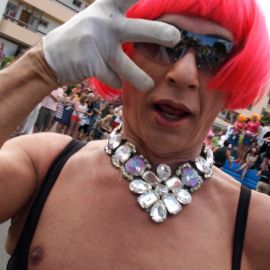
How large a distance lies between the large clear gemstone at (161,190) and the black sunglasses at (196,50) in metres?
0.38

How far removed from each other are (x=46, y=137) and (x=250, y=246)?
0.71 m

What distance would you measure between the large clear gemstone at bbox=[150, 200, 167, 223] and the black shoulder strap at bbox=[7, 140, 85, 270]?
12.2 inches

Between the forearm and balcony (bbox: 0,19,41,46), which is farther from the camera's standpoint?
balcony (bbox: 0,19,41,46)

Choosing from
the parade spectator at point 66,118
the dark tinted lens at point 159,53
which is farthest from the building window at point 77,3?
the dark tinted lens at point 159,53

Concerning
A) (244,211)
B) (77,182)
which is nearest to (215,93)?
(244,211)

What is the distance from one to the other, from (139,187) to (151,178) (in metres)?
0.05

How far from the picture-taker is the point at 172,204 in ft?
4.33

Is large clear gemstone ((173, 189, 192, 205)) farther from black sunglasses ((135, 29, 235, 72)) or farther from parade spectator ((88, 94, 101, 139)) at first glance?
parade spectator ((88, 94, 101, 139))

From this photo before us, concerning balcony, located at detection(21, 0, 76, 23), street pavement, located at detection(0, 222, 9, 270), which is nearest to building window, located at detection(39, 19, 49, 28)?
balcony, located at detection(21, 0, 76, 23)

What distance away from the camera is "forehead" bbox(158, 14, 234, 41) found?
131cm

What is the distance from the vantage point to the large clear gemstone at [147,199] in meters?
1.31

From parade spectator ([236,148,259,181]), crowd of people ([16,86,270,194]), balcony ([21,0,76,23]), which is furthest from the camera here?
balcony ([21,0,76,23])

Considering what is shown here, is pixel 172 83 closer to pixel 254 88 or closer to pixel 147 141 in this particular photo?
pixel 147 141

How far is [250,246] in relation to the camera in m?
1.29
